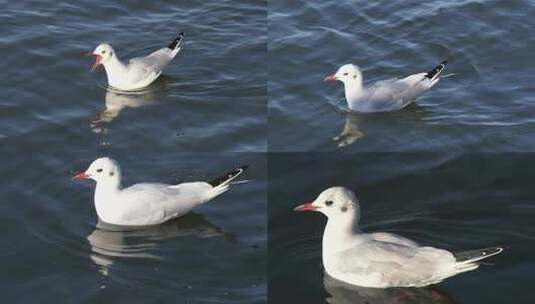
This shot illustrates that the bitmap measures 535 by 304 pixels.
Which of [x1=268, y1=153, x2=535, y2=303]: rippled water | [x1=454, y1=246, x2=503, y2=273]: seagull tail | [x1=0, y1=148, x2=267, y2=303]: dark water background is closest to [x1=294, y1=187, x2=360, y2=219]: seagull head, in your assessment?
[x1=268, y1=153, x2=535, y2=303]: rippled water

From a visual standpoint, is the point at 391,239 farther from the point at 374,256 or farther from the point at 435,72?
the point at 435,72

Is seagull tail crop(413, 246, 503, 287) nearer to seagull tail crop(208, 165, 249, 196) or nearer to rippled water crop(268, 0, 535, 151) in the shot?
seagull tail crop(208, 165, 249, 196)

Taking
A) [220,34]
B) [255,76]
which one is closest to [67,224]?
[255,76]

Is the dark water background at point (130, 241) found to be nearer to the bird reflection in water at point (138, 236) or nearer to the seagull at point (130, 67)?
the bird reflection in water at point (138, 236)

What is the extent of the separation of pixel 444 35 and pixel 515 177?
4274mm

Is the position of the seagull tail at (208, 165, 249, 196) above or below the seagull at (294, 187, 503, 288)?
above

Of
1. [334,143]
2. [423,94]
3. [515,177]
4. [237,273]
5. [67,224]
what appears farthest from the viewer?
[423,94]

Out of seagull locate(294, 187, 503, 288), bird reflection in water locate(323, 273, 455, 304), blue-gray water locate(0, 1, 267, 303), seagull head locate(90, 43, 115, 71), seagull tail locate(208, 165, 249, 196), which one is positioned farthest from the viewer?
seagull head locate(90, 43, 115, 71)

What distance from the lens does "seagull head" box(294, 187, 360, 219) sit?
33.0 ft

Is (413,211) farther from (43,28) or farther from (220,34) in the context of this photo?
(43,28)

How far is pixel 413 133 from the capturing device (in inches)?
515

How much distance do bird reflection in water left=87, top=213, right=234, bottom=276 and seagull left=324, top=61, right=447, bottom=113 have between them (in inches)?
130

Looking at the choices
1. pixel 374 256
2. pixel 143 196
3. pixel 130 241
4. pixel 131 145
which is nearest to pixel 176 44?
pixel 131 145

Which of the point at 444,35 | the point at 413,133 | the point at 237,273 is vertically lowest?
the point at 237,273
